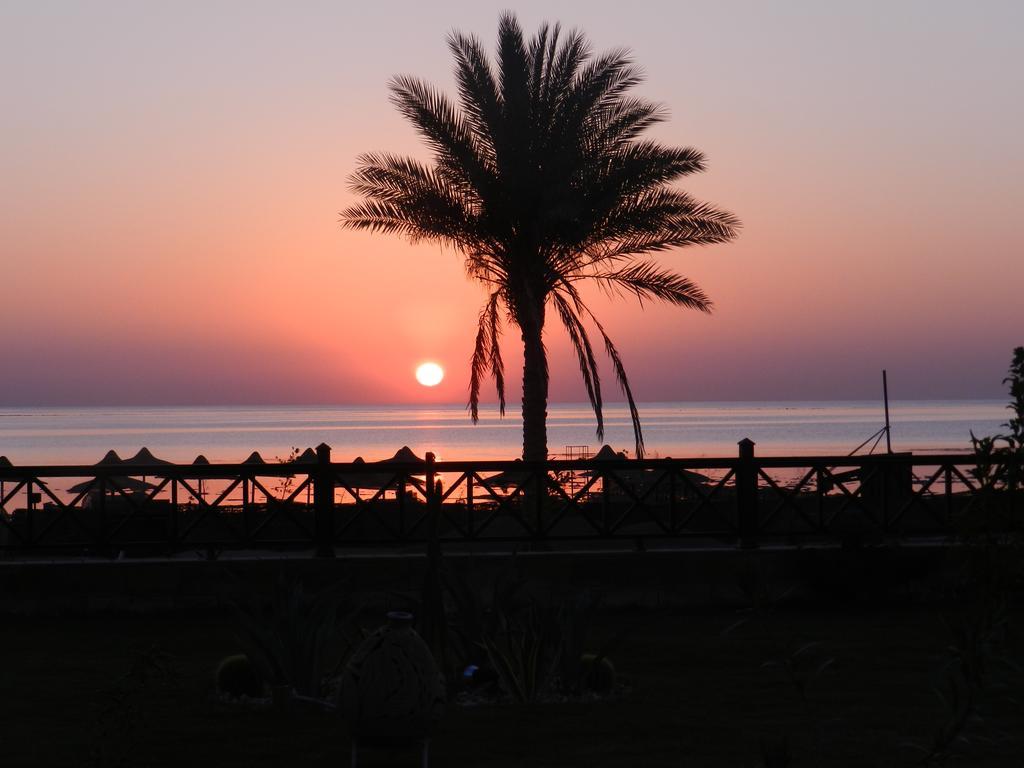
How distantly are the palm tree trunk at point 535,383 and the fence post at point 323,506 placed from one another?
8.80 m

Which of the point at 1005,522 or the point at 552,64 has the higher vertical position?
the point at 552,64

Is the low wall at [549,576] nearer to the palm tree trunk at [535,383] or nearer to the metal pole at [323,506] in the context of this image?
the metal pole at [323,506]

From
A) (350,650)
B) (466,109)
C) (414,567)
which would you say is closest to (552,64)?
(466,109)

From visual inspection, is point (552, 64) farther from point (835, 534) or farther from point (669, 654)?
point (669, 654)

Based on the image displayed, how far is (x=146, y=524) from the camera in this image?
753 inches

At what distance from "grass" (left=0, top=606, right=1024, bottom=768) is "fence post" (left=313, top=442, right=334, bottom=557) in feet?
7.62

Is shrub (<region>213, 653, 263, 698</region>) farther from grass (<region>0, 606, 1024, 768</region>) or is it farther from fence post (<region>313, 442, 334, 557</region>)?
fence post (<region>313, 442, 334, 557</region>)

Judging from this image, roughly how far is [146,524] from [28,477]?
5.40 metres

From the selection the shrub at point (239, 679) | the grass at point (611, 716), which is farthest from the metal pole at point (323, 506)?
the shrub at point (239, 679)

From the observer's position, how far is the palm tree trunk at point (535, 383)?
22328 mm

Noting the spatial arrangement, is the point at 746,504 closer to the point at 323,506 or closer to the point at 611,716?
the point at 323,506

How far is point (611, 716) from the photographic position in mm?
8195

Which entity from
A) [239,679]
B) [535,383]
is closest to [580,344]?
[535,383]

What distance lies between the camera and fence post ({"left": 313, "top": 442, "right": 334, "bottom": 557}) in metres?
13.6
